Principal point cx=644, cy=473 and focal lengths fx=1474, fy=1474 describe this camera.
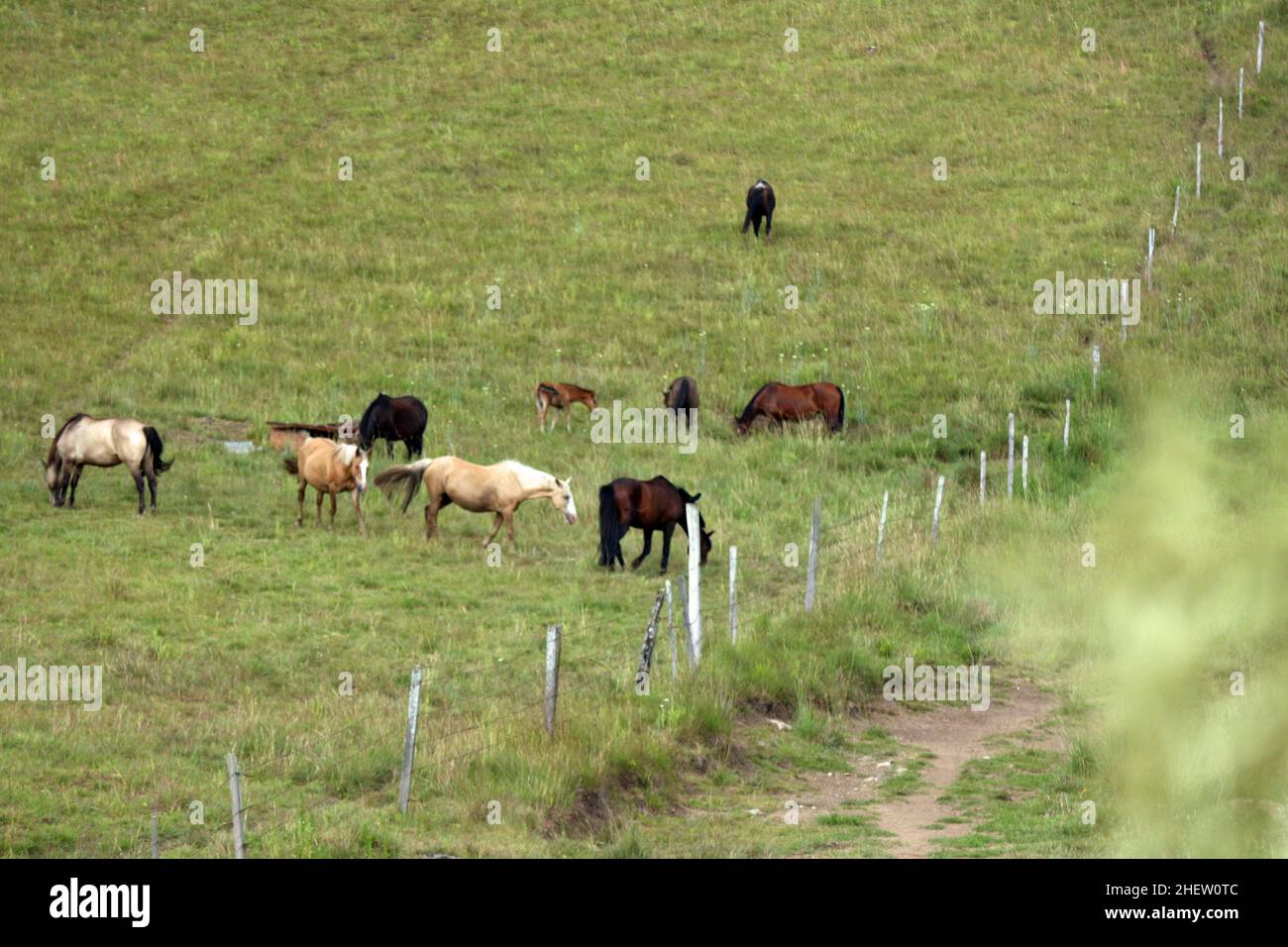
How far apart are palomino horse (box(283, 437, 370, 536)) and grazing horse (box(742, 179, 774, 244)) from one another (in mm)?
15731

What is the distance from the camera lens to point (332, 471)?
19.4 m

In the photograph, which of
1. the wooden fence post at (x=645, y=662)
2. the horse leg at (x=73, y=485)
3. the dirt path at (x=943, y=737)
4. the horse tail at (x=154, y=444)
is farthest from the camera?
the horse leg at (x=73, y=485)

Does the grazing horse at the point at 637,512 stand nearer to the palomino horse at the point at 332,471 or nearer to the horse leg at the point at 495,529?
the horse leg at the point at 495,529

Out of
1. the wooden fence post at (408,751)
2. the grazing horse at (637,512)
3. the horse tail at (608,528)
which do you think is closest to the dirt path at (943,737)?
the wooden fence post at (408,751)

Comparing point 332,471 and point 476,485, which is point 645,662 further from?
point 332,471

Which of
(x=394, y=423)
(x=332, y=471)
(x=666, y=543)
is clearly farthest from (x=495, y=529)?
(x=394, y=423)

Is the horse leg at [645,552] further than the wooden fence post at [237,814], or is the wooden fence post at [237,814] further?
the horse leg at [645,552]

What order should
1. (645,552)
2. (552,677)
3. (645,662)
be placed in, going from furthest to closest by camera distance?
(645,552), (645,662), (552,677)

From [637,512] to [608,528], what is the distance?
0.43 m

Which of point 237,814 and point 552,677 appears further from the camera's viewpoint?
point 552,677

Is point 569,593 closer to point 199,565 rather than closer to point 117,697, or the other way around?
point 199,565

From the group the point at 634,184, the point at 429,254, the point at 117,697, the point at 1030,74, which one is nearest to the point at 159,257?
the point at 429,254

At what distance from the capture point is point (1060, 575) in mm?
2719

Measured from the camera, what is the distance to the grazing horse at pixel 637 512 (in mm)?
17891
